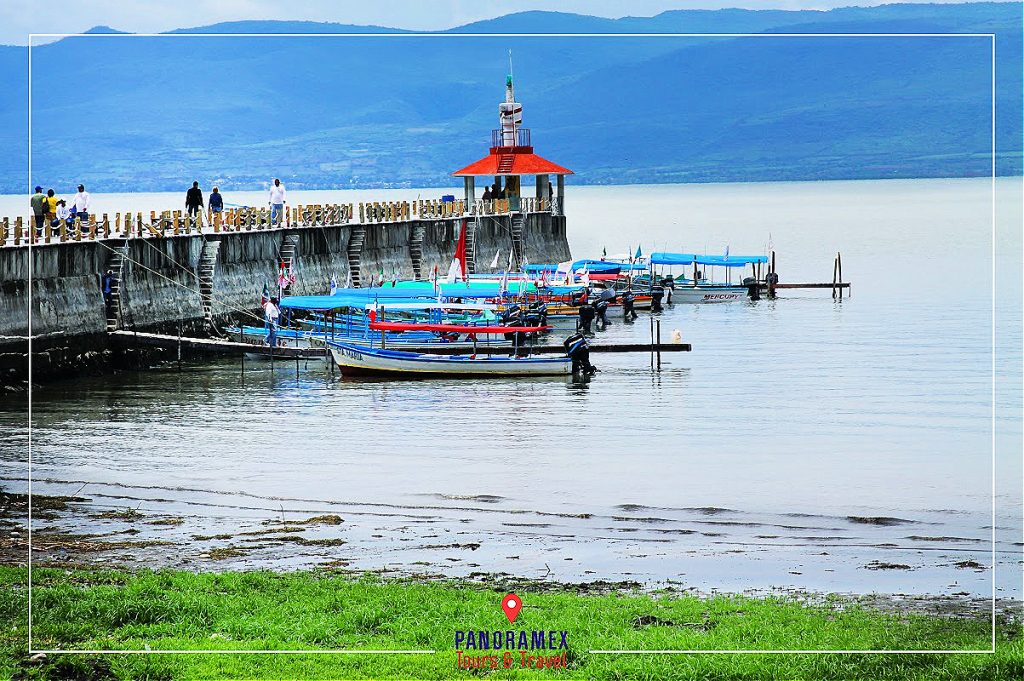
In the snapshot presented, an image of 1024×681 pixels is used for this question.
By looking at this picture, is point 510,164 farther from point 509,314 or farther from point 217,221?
point 509,314

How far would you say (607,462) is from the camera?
1329 inches

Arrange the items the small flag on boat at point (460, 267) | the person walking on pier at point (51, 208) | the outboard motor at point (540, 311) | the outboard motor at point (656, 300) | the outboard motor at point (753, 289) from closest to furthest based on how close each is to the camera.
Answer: the person walking on pier at point (51, 208)
the outboard motor at point (540, 311)
the small flag on boat at point (460, 267)
the outboard motor at point (656, 300)
the outboard motor at point (753, 289)

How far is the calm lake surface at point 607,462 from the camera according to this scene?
23109 mm

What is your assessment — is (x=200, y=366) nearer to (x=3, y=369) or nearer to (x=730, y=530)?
(x=3, y=369)

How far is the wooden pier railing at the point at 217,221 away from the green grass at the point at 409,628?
88.2 ft

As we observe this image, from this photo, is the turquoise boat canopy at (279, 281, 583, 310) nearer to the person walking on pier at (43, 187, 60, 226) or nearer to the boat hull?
the person walking on pier at (43, 187, 60, 226)

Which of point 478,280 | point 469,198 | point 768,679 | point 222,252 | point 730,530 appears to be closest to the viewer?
point 768,679

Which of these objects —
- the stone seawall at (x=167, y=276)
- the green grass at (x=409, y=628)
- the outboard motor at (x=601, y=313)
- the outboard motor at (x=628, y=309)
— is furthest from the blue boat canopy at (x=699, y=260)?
the green grass at (x=409, y=628)

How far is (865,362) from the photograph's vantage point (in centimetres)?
5534

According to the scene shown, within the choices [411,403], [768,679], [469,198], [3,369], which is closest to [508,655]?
[768,679]

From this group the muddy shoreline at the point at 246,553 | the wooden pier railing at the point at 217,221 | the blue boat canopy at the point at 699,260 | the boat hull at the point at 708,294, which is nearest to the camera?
the muddy shoreline at the point at 246,553

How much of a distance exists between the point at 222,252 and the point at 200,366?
748 centimetres

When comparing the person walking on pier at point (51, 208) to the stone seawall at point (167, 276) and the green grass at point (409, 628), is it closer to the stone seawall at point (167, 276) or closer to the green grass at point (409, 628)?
the stone seawall at point (167, 276)

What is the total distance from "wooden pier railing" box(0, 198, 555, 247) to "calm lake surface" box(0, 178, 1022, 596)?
194 inches
